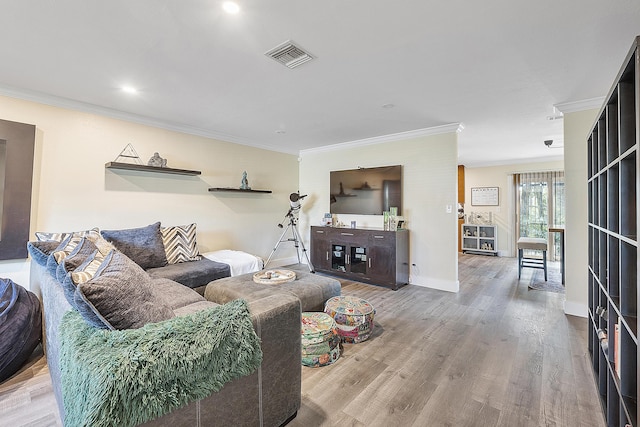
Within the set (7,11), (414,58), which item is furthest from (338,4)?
(7,11)

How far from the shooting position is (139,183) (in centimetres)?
363

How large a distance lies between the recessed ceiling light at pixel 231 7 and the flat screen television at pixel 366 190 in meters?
3.23

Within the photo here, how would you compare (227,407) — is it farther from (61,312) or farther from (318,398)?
(61,312)

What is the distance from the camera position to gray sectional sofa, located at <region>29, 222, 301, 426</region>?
883 mm

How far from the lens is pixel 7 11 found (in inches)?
66.7

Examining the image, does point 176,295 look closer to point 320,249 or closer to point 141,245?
point 141,245

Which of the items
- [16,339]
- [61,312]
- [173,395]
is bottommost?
[16,339]

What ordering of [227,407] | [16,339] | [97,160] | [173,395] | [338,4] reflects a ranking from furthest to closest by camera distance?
[97,160] < [16,339] < [338,4] < [227,407] < [173,395]

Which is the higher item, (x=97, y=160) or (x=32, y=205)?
(x=97, y=160)

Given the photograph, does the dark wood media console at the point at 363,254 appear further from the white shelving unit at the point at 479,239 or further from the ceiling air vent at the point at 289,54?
the white shelving unit at the point at 479,239

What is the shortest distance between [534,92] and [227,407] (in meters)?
3.68

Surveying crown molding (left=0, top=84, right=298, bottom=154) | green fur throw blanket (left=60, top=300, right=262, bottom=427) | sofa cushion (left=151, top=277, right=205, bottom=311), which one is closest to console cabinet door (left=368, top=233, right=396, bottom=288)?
sofa cushion (left=151, top=277, right=205, bottom=311)

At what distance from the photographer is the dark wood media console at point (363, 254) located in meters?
3.98

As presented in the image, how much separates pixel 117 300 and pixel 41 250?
163cm
